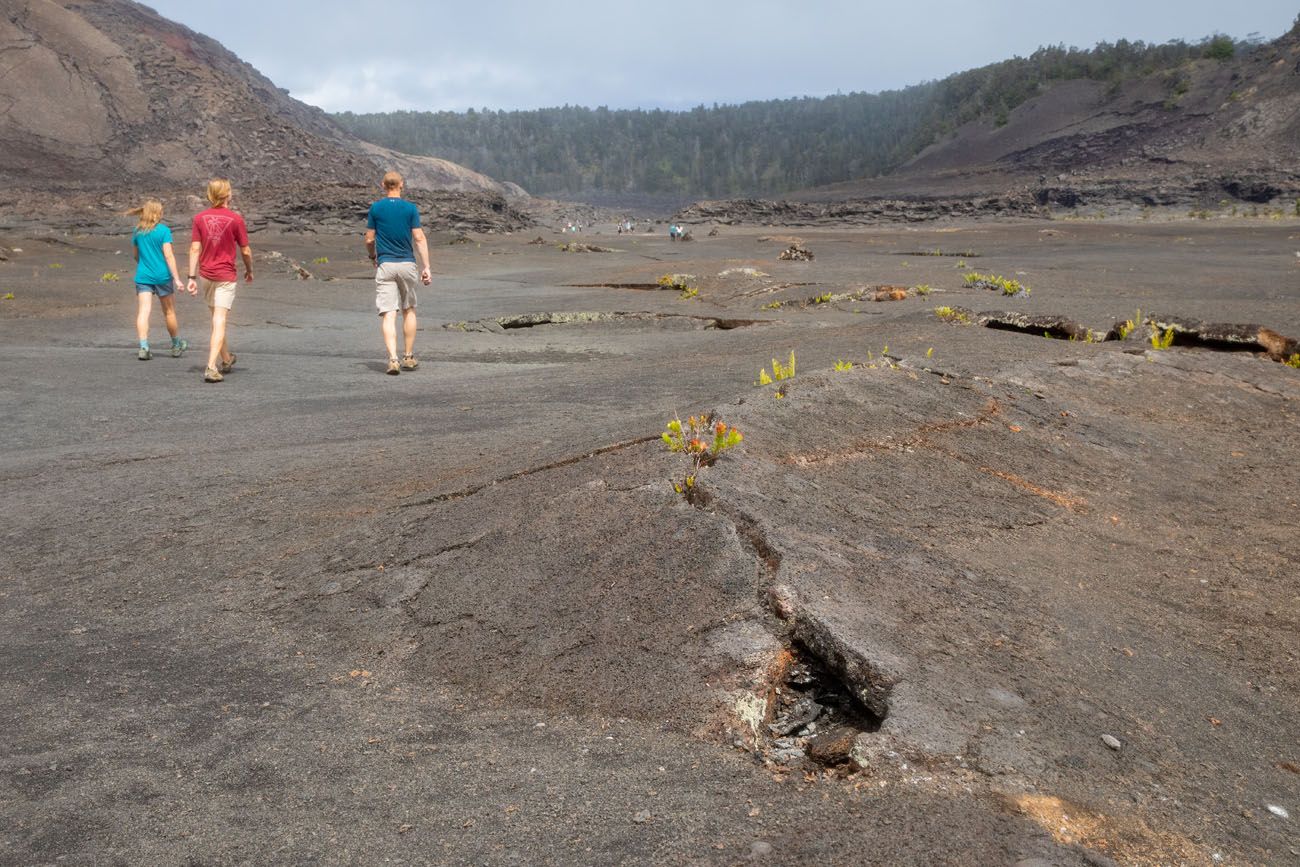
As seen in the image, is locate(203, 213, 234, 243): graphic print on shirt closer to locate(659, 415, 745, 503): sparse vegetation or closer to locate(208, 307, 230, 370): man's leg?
locate(208, 307, 230, 370): man's leg

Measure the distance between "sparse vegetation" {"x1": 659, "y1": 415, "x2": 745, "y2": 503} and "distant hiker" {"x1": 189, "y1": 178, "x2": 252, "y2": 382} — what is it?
6.11m

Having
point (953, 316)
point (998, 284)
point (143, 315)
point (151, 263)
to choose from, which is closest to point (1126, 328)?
point (953, 316)

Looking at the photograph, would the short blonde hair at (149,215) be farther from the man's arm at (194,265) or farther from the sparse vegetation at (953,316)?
the sparse vegetation at (953,316)

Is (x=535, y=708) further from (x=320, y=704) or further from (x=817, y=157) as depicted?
(x=817, y=157)

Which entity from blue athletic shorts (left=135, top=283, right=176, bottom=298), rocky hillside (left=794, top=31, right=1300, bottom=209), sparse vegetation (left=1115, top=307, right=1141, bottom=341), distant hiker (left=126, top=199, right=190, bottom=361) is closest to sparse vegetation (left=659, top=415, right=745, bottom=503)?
sparse vegetation (left=1115, top=307, right=1141, bottom=341)

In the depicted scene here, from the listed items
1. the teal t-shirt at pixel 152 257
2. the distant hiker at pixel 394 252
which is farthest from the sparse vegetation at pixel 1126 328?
the teal t-shirt at pixel 152 257

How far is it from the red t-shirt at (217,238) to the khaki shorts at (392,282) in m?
1.23

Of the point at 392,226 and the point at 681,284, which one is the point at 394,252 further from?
the point at 681,284

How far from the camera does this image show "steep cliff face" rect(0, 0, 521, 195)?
142ft

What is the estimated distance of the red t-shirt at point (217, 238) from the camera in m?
9.03

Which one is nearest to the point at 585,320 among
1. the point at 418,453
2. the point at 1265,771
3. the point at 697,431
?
the point at 418,453

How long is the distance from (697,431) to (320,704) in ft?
6.45

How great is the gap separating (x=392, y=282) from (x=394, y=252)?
0.31m

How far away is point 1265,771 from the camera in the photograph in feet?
8.95
